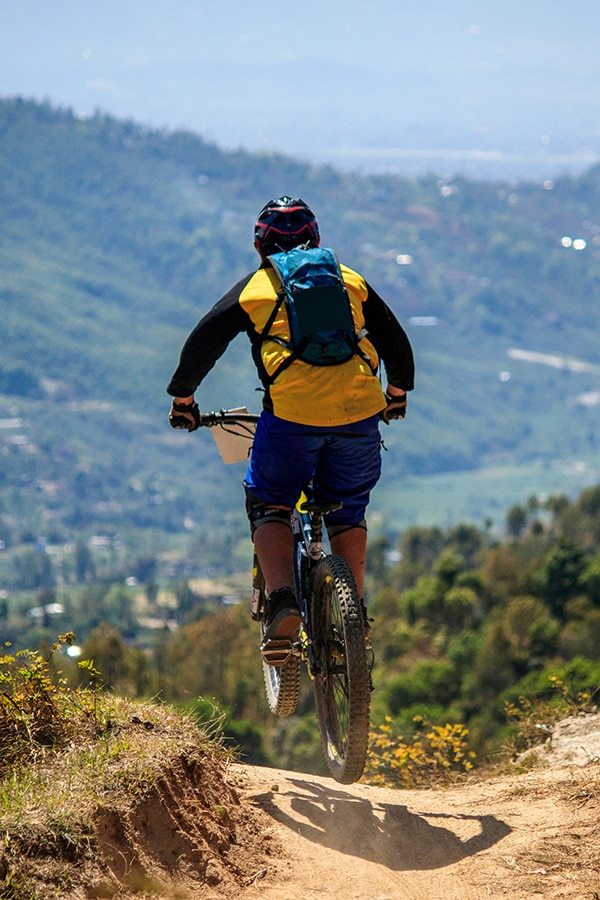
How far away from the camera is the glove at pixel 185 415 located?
19.7 feet

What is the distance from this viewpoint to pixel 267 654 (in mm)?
5859

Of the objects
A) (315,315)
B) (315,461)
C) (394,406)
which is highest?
(315,315)

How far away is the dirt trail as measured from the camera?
4.59 m

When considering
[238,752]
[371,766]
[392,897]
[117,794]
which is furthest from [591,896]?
[371,766]

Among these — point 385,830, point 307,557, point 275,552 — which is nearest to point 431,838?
point 385,830

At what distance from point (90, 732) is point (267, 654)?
109cm

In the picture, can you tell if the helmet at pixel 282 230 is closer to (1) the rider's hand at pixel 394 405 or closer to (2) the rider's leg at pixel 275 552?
(1) the rider's hand at pixel 394 405

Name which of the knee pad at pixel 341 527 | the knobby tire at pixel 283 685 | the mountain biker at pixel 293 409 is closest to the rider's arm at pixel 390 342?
the mountain biker at pixel 293 409

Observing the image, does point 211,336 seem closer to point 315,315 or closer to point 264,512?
point 315,315

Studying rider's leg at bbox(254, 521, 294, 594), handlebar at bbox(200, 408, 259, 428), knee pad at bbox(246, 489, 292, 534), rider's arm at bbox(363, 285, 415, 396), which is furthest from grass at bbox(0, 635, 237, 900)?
rider's arm at bbox(363, 285, 415, 396)

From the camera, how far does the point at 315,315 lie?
5.30 meters

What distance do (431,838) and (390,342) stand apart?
2.56m

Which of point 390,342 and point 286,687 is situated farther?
point 286,687

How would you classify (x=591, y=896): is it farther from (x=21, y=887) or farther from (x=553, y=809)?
(x=21, y=887)
